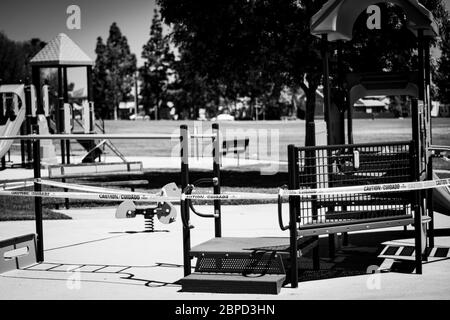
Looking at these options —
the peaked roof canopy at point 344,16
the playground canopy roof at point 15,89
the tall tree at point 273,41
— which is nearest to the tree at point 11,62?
the playground canopy roof at point 15,89

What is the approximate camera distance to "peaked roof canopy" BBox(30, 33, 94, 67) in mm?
27953

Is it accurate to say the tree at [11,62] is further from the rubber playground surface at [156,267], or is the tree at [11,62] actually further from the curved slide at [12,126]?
the rubber playground surface at [156,267]

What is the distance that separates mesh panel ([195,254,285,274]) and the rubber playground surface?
28 centimetres

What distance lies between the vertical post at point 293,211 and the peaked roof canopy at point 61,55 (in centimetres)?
2169

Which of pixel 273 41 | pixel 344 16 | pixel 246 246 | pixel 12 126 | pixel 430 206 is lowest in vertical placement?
pixel 246 246

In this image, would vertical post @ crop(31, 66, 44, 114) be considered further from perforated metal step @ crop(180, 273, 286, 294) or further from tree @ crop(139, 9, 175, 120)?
tree @ crop(139, 9, 175, 120)

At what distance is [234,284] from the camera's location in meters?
7.51

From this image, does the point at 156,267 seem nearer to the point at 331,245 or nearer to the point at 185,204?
the point at 185,204

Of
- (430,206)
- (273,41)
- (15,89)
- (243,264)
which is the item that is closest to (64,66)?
(15,89)

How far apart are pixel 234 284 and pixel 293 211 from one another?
100cm

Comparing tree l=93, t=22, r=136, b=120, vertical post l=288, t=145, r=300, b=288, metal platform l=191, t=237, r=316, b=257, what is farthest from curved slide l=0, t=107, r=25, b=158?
tree l=93, t=22, r=136, b=120

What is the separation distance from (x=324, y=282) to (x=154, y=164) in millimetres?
20302

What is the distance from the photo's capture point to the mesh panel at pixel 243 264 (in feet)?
25.4
